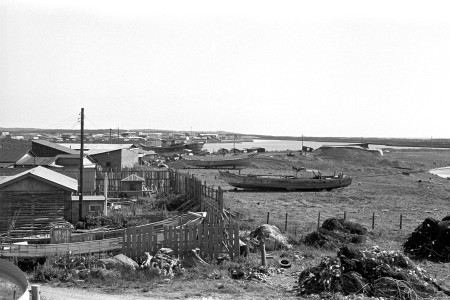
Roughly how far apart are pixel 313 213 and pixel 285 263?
16261mm

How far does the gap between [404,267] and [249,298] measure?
528cm

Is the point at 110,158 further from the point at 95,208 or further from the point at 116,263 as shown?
the point at 116,263

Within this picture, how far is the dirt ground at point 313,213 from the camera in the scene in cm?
1509

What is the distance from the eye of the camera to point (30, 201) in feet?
84.1

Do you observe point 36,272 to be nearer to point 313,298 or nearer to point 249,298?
point 249,298

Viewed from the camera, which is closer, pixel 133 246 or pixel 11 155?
pixel 133 246

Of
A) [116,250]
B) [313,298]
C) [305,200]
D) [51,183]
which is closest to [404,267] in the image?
[313,298]

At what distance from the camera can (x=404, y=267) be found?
16.3 meters

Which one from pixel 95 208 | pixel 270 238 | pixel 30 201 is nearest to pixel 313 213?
pixel 270 238

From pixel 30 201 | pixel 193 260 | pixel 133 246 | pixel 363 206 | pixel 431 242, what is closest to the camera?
pixel 193 260

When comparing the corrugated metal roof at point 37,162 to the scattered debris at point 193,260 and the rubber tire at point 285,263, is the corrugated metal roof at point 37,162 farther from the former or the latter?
the rubber tire at point 285,263

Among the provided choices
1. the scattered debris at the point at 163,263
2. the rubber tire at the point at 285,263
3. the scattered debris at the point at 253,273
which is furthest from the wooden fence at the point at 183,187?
the scattered debris at the point at 253,273

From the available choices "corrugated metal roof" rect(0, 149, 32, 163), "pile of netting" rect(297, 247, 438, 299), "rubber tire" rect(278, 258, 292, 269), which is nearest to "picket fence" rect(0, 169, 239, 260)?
"rubber tire" rect(278, 258, 292, 269)

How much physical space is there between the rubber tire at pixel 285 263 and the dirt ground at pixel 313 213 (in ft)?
0.64
